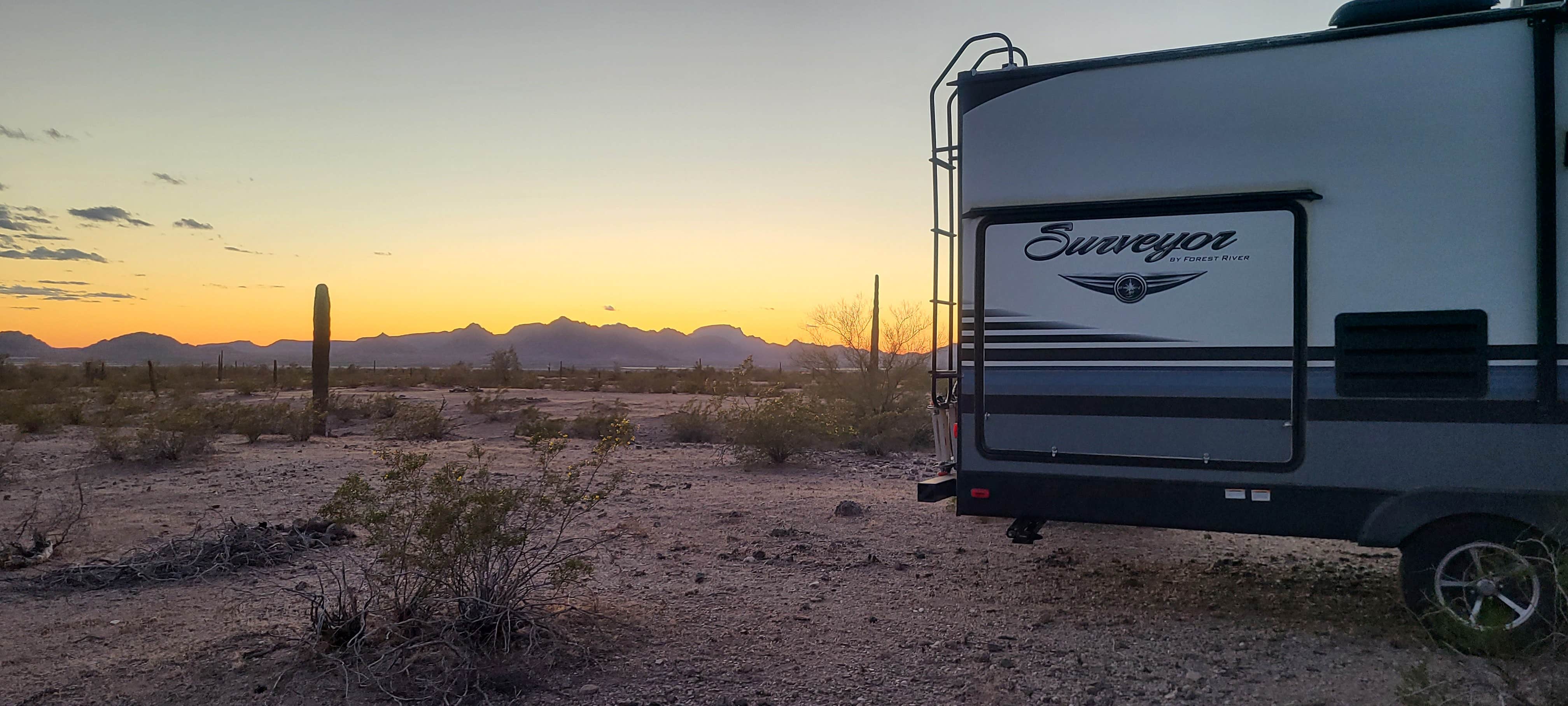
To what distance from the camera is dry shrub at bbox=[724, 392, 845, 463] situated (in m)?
12.9

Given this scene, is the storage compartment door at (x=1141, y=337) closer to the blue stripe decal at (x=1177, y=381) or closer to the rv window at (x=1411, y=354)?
the blue stripe decal at (x=1177, y=381)

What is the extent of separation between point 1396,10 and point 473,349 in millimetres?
181927

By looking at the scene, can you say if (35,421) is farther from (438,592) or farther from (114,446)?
(438,592)

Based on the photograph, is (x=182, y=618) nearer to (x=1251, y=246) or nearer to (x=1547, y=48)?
(x=1251, y=246)

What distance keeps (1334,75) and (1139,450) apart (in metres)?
2.37

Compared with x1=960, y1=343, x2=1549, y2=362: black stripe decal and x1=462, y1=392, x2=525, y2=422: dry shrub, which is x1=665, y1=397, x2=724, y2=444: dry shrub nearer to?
x1=462, y1=392, x2=525, y2=422: dry shrub

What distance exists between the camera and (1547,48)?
14.8ft

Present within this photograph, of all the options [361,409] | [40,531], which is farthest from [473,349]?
[40,531]

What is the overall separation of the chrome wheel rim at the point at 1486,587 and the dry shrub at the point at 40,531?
30.5 ft

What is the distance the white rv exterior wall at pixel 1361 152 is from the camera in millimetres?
4598

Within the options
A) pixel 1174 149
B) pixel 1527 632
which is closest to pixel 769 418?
pixel 1174 149

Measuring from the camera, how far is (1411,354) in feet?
15.4

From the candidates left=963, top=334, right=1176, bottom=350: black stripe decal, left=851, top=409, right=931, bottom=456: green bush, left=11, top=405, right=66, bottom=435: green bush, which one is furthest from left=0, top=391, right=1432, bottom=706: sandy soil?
left=11, top=405, right=66, bottom=435: green bush

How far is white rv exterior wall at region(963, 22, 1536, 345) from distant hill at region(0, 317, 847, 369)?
134310mm
